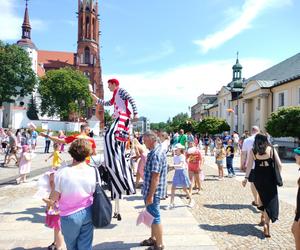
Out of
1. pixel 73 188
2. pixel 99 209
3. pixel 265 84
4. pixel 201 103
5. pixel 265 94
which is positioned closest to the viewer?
pixel 73 188

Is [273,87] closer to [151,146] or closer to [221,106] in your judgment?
[221,106]

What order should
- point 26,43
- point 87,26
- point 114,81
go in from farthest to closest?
point 87,26 → point 26,43 → point 114,81

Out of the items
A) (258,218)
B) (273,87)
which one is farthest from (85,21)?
(258,218)

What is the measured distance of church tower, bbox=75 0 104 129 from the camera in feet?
304

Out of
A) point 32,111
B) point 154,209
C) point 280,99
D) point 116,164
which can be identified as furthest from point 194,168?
point 32,111

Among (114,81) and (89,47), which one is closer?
(114,81)

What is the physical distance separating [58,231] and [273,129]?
23.3m

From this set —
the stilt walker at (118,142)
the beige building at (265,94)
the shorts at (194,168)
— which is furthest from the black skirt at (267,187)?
the beige building at (265,94)

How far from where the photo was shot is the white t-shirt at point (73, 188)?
3498 mm

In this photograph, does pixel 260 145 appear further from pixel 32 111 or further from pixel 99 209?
pixel 32 111

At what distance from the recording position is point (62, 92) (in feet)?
227

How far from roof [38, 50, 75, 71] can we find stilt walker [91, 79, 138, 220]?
99533 millimetres

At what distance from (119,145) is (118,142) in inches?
2.4

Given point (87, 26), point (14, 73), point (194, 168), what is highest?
point (87, 26)
